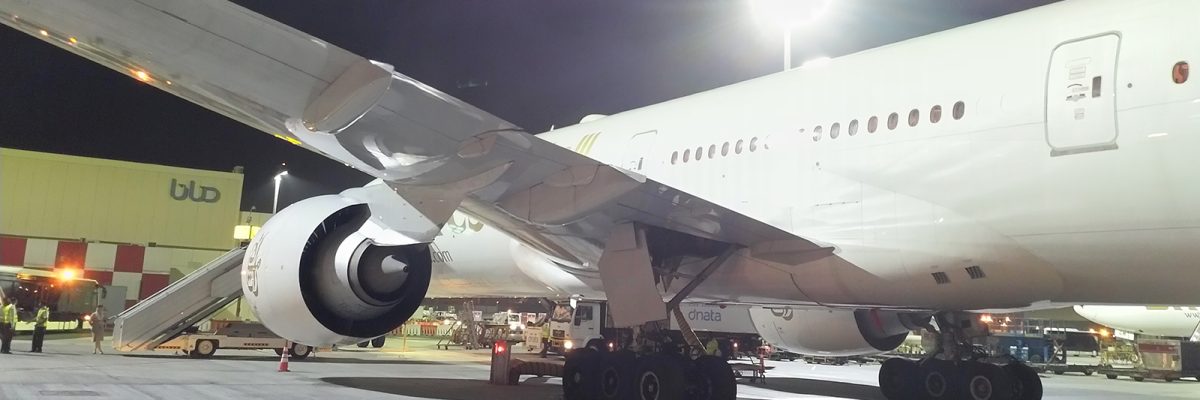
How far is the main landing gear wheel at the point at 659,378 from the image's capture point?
6090 millimetres

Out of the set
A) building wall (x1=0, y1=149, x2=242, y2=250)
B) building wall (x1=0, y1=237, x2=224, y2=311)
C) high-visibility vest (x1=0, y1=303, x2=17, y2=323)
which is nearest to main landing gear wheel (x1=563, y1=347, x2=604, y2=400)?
high-visibility vest (x1=0, y1=303, x2=17, y2=323)

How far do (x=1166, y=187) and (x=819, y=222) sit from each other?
2.13 metres

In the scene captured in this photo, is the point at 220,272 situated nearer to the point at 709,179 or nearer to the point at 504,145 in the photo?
the point at 709,179

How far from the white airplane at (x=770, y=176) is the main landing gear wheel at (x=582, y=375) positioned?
26mm

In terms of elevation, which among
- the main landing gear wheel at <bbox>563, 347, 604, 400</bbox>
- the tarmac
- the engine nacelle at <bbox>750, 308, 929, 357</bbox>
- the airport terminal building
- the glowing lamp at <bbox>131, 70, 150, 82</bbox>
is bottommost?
the tarmac

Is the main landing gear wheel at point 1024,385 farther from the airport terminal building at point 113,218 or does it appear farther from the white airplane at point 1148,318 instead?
the airport terminal building at point 113,218

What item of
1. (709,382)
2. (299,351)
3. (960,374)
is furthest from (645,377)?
(299,351)

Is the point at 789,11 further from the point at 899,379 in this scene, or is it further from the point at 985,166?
the point at 985,166

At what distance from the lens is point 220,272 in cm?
1286

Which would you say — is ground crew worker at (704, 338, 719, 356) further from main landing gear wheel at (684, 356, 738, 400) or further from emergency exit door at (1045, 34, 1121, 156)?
emergency exit door at (1045, 34, 1121, 156)

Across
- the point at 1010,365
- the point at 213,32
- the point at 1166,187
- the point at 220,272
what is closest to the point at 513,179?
the point at 213,32

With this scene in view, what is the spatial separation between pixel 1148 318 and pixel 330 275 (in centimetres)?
1937

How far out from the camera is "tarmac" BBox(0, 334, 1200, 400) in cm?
783

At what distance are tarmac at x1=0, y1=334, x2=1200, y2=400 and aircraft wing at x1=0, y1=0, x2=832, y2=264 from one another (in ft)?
11.6
